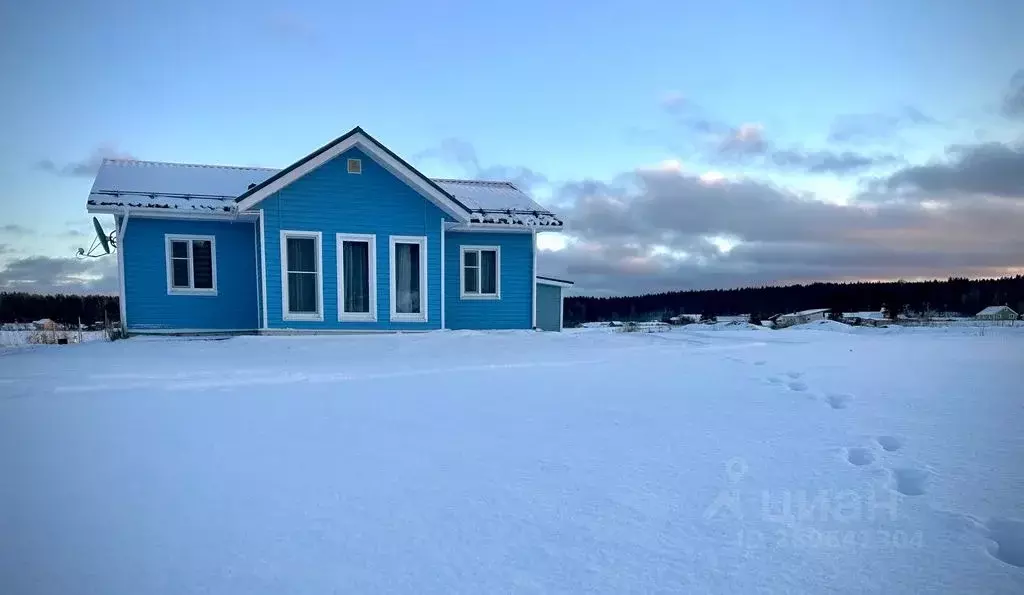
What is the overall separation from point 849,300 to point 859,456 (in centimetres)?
3770

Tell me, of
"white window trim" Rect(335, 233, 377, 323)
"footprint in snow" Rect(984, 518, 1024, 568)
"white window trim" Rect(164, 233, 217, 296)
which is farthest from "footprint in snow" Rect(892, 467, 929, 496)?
"white window trim" Rect(164, 233, 217, 296)

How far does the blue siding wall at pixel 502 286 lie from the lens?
14312 mm

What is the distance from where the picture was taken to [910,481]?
2.91m

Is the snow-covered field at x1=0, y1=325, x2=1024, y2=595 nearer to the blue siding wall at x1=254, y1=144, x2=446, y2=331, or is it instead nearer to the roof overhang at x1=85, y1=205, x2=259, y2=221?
the blue siding wall at x1=254, y1=144, x2=446, y2=331

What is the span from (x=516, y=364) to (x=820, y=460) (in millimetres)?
4707

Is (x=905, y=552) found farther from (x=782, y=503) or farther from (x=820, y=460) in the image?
(x=820, y=460)

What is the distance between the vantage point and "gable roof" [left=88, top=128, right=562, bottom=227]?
467 inches

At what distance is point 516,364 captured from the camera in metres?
7.61

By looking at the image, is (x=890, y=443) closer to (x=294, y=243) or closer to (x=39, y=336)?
(x=294, y=243)

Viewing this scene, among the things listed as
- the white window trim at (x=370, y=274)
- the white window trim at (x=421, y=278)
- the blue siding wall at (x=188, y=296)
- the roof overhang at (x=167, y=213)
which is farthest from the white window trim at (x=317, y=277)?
the blue siding wall at (x=188, y=296)

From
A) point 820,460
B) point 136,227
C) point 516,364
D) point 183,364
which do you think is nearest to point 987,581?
point 820,460

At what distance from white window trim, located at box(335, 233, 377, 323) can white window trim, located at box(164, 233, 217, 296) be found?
3.34 m

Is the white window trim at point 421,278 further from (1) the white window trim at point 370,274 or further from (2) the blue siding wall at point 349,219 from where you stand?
(1) the white window trim at point 370,274

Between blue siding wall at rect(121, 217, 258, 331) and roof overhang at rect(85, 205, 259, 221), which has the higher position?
roof overhang at rect(85, 205, 259, 221)
